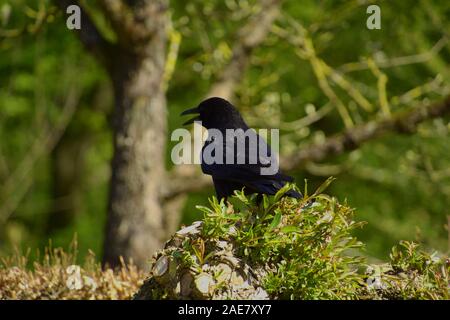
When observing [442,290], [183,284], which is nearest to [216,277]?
[183,284]

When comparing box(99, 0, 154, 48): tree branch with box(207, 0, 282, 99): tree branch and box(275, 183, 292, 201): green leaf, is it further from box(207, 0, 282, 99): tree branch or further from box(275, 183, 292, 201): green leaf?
box(275, 183, 292, 201): green leaf

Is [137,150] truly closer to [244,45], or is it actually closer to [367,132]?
[244,45]

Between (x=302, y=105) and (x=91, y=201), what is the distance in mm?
7097

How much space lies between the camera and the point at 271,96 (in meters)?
12.7

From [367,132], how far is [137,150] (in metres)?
2.96

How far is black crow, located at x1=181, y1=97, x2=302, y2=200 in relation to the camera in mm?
5383

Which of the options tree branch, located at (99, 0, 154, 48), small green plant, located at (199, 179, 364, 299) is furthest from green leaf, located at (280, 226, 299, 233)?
tree branch, located at (99, 0, 154, 48)

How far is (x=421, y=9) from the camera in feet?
37.9

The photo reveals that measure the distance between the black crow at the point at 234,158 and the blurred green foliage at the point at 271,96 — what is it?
2308 millimetres

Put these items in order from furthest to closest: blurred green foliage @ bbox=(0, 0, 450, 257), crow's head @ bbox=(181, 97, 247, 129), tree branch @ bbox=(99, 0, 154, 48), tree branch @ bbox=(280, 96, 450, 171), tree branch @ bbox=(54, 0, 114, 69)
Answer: blurred green foliage @ bbox=(0, 0, 450, 257) < tree branch @ bbox=(280, 96, 450, 171) < tree branch @ bbox=(54, 0, 114, 69) < tree branch @ bbox=(99, 0, 154, 48) < crow's head @ bbox=(181, 97, 247, 129)

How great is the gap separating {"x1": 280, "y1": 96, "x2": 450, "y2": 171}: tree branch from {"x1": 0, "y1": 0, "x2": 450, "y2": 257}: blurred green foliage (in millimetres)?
804

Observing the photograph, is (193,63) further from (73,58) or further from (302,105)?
(302,105)
